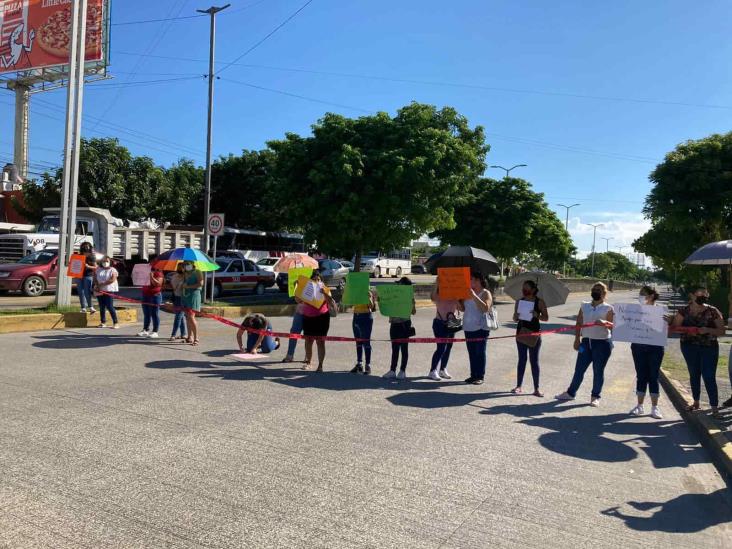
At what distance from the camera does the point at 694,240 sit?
2738 cm

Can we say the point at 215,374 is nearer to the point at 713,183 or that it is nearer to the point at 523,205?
the point at 713,183

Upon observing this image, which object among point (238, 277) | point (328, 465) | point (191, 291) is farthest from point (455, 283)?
point (238, 277)

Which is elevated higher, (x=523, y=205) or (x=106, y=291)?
(x=523, y=205)

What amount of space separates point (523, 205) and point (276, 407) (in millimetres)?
32442

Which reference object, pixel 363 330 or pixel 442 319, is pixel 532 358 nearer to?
pixel 442 319

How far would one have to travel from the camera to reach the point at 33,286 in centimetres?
1972

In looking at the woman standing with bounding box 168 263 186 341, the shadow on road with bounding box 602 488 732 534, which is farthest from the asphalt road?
the woman standing with bounding box 168 263 186 341

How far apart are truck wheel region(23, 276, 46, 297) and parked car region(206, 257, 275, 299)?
231 inches

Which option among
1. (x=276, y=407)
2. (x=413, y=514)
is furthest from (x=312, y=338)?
(x=413, y=514)

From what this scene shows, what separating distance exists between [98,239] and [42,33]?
3107cm

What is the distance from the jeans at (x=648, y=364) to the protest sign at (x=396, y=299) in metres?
3.27

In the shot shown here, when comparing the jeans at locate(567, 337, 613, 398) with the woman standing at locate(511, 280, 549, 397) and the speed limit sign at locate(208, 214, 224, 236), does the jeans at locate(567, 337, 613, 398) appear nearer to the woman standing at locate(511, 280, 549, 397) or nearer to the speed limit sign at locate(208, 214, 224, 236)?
the woman standing at locate(511, 280, 549, 397)

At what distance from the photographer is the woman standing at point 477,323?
29.3ft

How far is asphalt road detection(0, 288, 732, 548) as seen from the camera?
3.88 m
